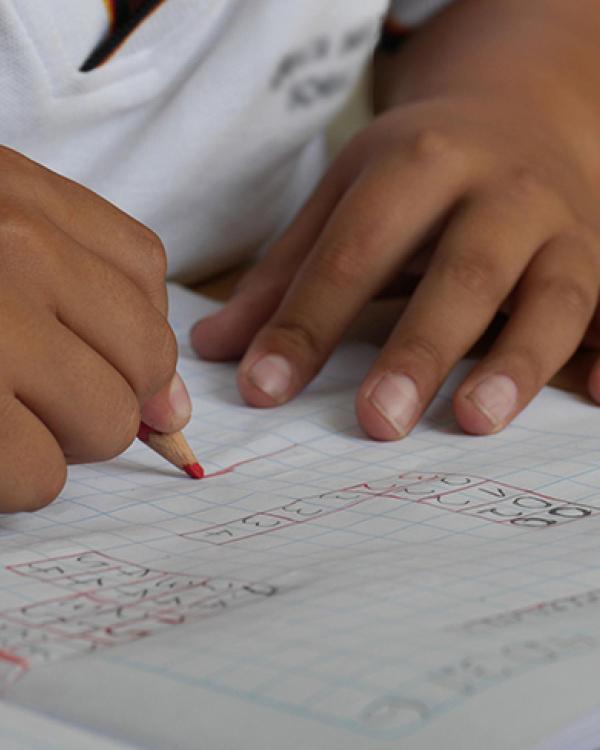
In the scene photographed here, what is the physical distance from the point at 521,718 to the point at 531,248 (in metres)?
0.27

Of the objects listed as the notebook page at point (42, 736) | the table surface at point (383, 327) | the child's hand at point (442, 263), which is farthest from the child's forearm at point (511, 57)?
the notebook page at point (42, 736)

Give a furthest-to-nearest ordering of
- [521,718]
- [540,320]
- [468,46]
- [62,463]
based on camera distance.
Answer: [468,46] → [540,320] → [62,463] → [521,718]

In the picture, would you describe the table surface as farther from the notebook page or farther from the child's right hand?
the notebook page

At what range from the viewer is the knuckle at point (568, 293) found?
426 millimetres

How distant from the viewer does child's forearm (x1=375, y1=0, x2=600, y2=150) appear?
0.54 metres

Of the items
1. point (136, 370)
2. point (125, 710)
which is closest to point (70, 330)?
point (136, 370)

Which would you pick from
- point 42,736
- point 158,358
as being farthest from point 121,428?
point 42,736

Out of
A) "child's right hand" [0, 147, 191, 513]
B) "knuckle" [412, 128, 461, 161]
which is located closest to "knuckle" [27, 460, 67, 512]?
"child's right hand" [0, 147, 191, 513]

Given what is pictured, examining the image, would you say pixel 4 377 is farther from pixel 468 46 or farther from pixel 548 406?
pixel 468 46

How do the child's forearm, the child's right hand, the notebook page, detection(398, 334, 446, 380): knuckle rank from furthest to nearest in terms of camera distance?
1. the child's forearm
2. detection(398, 334, 446, 380): knuckle
3. the child's right hand
4. the notebook page

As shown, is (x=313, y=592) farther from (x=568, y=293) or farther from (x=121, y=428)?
(x=568, y=293)

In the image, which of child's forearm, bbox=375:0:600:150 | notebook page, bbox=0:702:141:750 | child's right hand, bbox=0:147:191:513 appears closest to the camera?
notebook page, bbox=0:702:141:750

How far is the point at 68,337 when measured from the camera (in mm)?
295

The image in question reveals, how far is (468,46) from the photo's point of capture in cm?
60
